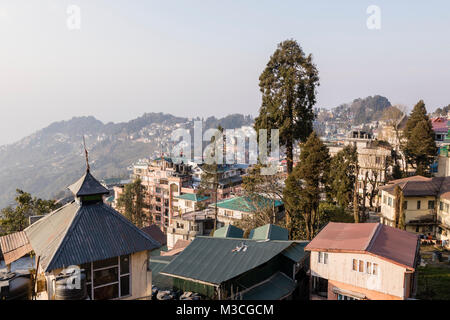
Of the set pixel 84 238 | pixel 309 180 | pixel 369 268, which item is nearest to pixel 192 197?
pixel 309 180

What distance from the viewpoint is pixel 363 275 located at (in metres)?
12.3

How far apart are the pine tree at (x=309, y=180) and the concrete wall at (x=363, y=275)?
5.37m

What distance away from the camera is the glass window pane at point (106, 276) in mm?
9883

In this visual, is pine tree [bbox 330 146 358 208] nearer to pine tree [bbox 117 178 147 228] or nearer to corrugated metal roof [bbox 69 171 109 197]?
corrugated metal roof [bbox 69 171 109 197]

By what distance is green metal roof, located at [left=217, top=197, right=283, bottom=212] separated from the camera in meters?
24.0

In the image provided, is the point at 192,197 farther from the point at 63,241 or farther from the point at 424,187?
the point at 63,241

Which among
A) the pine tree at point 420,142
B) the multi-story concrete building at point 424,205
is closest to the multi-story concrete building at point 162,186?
the pine tree at point 420,142

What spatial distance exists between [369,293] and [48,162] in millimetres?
212525

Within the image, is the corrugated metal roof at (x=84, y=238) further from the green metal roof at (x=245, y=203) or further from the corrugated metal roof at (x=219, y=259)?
the green metal roof at (x=245, y=203)

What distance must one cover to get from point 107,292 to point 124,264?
2.80 ft

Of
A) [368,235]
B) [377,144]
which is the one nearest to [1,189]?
[377,144]

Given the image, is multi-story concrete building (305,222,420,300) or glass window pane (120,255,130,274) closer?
glass window pane (120,255,130,274)

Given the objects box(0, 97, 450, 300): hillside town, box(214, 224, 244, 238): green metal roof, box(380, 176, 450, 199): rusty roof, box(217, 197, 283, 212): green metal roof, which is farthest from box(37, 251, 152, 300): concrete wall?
box(380, 176, 450, 199): rusty roof

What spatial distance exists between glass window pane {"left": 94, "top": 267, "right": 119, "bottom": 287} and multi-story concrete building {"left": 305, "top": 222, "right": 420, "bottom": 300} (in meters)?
6.98
